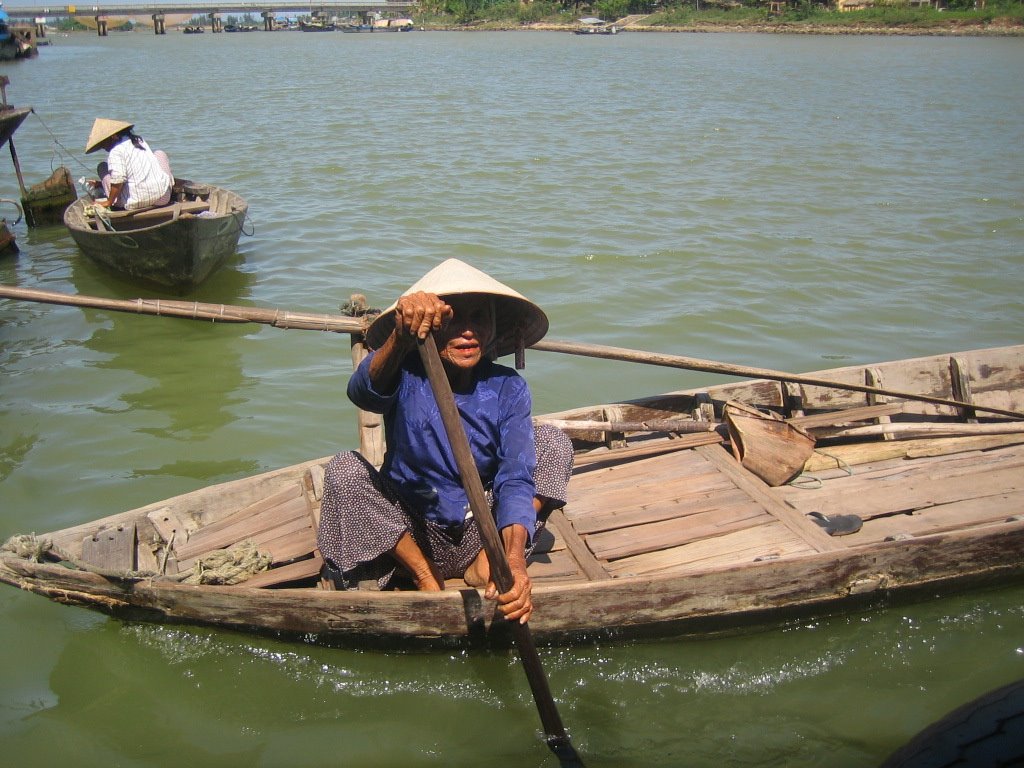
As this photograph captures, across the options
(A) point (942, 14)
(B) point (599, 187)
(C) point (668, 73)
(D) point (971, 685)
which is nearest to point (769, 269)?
(B) point (599, 187)

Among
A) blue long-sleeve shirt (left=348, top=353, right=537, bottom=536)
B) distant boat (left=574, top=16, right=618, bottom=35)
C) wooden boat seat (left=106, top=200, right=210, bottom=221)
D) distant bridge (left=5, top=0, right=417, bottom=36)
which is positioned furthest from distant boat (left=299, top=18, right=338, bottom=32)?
blue long-sleeve shirt (left=348, top=353, right=537, bottom=536)

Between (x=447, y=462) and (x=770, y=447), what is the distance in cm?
175

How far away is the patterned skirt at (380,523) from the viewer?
2.88 metres

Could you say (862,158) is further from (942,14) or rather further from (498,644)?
(942,14)

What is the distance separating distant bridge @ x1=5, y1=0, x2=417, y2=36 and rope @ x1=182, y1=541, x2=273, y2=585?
232 ft

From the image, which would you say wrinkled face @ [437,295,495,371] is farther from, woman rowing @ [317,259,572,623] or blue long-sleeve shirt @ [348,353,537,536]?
blue long-sleeve shirt @ [348,353,537,536]

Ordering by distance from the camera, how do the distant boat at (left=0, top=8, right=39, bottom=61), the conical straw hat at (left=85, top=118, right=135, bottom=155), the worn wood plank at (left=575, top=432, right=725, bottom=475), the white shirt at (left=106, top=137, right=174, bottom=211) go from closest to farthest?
the worn wood plank at (left=575, top=432, right=725, bottom=475), the conical straw hat at (left=85, top=118, right=135, bottom=155), the white shirt at (left=106, top=137, right=174, bottom=211), the distant boat at (left=0, top=8, right=39, bottom=61)

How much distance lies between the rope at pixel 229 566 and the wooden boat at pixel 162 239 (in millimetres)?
4040

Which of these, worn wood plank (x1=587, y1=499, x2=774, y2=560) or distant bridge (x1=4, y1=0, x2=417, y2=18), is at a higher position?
distant bridge (x1=4, y1=0, x2=417, y2=18)

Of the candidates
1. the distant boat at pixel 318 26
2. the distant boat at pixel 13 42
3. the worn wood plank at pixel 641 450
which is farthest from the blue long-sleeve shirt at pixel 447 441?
the distant boat at pixel 318 26

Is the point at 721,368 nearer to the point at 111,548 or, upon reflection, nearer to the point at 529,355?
the point at 529,355

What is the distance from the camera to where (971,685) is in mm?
3160

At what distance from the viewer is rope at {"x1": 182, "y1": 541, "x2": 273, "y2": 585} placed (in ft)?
10.1

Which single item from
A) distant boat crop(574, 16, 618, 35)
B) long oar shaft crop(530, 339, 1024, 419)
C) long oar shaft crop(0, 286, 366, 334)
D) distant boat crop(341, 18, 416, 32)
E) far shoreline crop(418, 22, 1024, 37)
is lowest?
long oar shaft crop(530, 339, 1024, 419)
